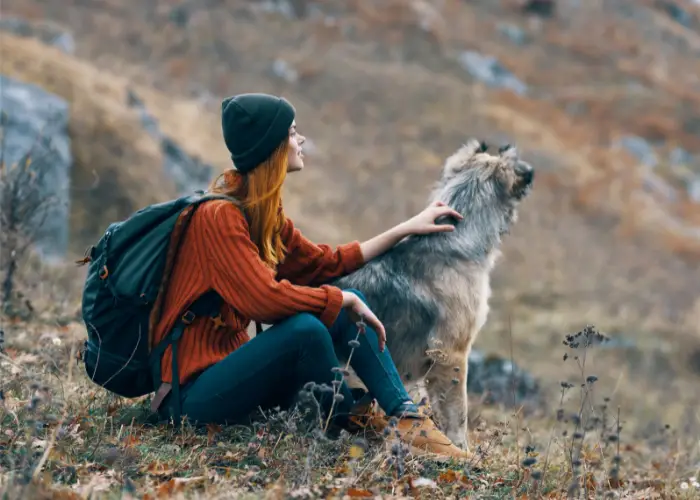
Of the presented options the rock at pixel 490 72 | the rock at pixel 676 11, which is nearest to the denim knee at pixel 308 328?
the rock at pixel 490 72

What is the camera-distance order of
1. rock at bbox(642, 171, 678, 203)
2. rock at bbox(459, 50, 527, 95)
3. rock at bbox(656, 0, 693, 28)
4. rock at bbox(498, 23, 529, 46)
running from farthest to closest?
1. rock at bbox(656, 0, 693, 28)
2. rock at bbox(498, 23, 529, 46)
3. rock at bbox(459, 50, 527, 95)
4. rock at bbox(642, 171, 678, 203)

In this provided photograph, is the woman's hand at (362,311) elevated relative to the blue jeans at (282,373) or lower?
elevated

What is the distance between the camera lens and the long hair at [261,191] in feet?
11.3

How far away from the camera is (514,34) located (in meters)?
36.7

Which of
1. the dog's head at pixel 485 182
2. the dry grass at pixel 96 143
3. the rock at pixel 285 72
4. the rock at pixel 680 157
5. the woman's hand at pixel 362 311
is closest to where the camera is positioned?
the woman's hand at pixel 362 311

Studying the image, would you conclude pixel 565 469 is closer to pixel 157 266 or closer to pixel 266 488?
Answer: pixel 266 488

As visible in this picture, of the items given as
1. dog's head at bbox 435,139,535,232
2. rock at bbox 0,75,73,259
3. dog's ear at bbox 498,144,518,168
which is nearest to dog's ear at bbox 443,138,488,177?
dog's head at bbox 435,139,535,232

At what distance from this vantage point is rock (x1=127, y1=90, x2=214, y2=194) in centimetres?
1472

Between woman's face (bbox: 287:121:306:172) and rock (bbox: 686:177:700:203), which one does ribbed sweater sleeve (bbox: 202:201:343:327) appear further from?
rock (bbox: 686:177:700:203)

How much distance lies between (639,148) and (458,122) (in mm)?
7721

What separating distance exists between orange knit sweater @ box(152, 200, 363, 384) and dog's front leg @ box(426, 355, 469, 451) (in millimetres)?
1182

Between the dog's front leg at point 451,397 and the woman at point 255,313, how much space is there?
75 centimetres

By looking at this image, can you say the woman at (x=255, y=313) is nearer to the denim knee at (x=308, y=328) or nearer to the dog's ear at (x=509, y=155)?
the denim knee at (x=308, y=328)

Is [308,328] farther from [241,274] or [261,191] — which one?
[261,191]
